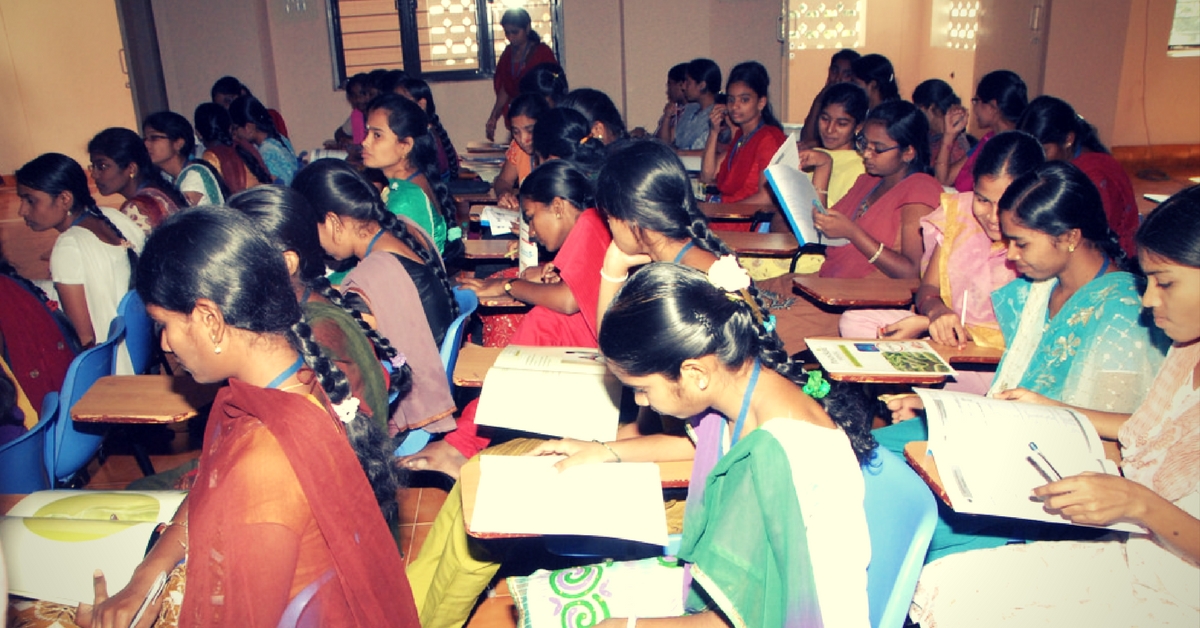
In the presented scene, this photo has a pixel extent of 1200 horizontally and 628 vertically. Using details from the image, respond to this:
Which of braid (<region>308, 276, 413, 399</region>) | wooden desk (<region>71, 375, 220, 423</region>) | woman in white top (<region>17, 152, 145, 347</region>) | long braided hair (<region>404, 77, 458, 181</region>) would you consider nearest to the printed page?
braid (<region>308, 276, 413, 399</region>)

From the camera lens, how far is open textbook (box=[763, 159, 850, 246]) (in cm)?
314

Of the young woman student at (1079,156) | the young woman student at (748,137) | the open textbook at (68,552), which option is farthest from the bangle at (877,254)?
the open textbook at (68,552)

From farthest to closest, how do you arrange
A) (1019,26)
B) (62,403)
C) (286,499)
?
(1019,26)
(62,403)
(286,499)

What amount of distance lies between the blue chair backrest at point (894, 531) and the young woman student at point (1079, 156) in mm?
2117

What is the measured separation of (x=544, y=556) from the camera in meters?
2.45

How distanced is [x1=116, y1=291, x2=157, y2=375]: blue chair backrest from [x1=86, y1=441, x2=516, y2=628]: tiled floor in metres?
0.49

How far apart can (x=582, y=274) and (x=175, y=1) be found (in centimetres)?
781

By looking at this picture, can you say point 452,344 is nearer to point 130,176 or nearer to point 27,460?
point 27,460

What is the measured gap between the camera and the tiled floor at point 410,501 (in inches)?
89.4

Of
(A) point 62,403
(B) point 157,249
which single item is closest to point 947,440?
(B) point 157,249

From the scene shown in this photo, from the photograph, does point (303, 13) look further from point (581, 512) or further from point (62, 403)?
point (581, 512)

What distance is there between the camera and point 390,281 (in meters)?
2.26

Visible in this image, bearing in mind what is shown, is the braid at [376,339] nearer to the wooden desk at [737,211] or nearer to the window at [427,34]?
the wooden desk at [737,211]

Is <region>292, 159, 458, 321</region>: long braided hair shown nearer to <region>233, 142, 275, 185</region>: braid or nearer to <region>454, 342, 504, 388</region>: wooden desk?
<region>454, 342, 504, 388</region>: wooden desk
